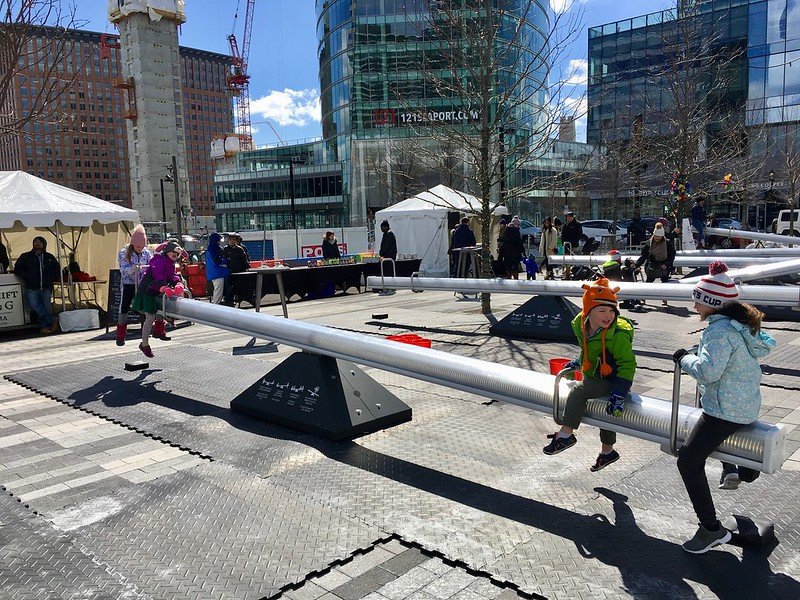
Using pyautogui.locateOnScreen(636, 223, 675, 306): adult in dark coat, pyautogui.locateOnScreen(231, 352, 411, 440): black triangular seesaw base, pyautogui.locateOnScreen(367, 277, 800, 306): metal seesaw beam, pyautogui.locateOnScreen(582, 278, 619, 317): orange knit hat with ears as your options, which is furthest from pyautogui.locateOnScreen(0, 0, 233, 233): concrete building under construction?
pyautogui.locateOnScreen(582, 278, 619, 317): orange knit hat with ears

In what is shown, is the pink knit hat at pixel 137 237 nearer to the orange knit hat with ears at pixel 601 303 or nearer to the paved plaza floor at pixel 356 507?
the paved plaza floor at pixel 356 507

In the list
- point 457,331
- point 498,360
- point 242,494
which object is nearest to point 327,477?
point 242,494

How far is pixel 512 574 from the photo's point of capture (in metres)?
3.29

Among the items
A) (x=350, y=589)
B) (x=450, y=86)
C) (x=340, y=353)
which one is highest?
(x=450, y=86)

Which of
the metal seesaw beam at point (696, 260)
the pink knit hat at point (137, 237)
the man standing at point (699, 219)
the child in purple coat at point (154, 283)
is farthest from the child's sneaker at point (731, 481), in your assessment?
the man standing at point (699, 219)

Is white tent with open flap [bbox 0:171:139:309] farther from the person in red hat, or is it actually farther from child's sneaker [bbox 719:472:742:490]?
child's sneaker [bbox 719:472:742:490]

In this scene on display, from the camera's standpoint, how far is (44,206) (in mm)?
12406

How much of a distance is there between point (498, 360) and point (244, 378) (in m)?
3.39

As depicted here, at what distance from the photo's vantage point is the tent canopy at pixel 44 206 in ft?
39.4

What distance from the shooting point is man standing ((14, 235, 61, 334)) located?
12.3m

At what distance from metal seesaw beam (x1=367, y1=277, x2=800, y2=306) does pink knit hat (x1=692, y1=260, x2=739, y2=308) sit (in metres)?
3.58

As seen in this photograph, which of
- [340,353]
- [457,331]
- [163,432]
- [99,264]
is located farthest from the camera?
[99,264]

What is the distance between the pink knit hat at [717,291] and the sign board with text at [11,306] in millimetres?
12979

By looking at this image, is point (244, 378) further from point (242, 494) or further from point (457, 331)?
point (457, 331)
